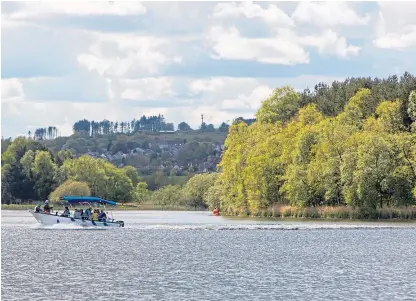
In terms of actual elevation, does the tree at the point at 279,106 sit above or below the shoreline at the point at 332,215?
above

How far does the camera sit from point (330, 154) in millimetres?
122875

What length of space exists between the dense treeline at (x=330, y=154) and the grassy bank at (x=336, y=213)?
36.2 inches

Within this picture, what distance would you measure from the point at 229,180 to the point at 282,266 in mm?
85084

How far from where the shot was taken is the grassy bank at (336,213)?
114938 mm

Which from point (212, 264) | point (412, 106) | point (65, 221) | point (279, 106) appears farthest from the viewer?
point (279, 106)

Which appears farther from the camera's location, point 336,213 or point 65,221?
point 336,213

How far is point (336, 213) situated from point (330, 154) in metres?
7.26

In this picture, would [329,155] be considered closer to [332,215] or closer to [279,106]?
[332,215]

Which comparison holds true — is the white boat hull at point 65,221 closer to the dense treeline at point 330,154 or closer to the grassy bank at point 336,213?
the dense treeline at point 330,154

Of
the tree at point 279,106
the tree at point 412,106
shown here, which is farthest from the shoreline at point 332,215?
the tree at point 279,106

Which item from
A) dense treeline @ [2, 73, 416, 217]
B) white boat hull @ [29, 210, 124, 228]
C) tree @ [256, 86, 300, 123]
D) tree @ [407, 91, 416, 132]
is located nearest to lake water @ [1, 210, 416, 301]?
white boat hull @ [29, 210, 124, 228]

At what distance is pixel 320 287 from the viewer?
49438mm

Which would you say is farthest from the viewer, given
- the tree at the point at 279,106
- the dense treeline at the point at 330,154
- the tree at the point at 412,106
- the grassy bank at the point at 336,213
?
the tree at the point at 279,106

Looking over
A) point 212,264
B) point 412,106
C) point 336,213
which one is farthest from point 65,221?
point 412,106
